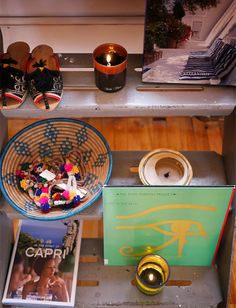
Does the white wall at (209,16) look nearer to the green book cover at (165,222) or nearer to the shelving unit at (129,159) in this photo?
the shelving unit at (129,159)

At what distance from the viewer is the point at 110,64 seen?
111 cm

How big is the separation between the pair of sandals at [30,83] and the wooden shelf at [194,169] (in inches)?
12.9

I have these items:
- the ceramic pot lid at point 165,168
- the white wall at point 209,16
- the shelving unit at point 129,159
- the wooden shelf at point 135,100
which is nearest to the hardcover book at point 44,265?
the shelving unit at point 129,159

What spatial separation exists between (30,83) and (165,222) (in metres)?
0.53

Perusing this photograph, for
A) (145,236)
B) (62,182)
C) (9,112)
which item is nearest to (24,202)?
(62,182)

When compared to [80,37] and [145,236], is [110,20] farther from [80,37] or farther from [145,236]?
[145,236]

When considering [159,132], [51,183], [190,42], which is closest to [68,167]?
[51,183]

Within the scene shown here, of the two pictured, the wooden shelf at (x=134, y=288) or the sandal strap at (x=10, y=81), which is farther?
the wooden shelf at (x=134, y=288)

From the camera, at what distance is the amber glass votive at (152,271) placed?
1.33 m

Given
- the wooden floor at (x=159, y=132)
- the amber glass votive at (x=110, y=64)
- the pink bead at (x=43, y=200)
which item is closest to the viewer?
the amber glass votive at (x=110, y=64)

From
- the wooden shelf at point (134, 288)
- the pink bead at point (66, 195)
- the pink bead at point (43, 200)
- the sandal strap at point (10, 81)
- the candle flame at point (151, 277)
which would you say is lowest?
the wooden shelf at point (134, 288)

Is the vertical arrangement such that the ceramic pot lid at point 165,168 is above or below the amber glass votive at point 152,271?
above

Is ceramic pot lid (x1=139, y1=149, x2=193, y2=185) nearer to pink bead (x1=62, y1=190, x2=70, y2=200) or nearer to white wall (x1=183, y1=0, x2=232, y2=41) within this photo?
pink bead (x1=62, y1=190, x2=70, y2=200)

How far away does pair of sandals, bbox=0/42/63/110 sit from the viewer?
1.08 m
